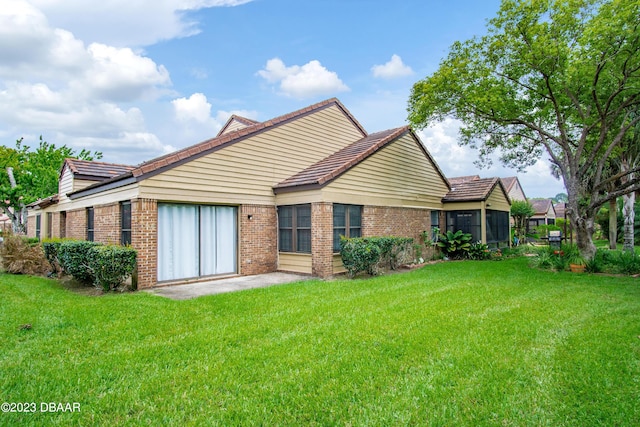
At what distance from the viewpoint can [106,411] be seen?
335cm

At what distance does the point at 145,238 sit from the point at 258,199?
386 centimetres

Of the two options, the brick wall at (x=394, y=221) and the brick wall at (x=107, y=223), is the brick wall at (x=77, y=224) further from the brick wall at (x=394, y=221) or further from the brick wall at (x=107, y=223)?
the brick wall at (x=394, y=221)

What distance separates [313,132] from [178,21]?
19.2 ft

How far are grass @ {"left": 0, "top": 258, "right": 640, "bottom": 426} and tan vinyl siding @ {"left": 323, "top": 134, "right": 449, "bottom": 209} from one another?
5.05 m

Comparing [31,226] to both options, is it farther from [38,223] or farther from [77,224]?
[77,224]

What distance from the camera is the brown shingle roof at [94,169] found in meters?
14.9

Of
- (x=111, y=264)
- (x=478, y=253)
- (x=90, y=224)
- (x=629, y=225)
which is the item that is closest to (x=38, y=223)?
(x=90, y=224)

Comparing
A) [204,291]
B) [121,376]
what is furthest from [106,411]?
[204,291]

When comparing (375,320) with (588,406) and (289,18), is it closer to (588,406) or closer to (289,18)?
(588,406)

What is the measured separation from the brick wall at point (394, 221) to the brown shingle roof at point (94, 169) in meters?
10.3

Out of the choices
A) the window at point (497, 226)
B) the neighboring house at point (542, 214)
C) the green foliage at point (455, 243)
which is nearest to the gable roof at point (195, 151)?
the green foliage at point (455, 243)

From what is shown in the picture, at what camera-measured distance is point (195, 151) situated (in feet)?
33.8

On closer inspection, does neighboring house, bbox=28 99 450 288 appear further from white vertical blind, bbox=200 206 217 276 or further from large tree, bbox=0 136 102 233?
large tree, bbox=0 136 102 233

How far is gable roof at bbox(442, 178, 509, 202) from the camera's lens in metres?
17.1
